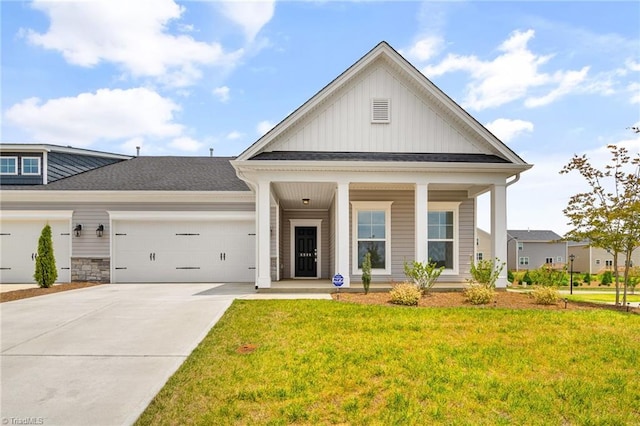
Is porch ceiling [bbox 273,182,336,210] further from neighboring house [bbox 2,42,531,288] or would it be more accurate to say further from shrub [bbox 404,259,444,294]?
shrub [bbox 404,259,444,294]

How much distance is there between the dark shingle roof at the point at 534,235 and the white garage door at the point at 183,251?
41.6 metres

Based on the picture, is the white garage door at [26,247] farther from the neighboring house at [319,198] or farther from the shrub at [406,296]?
the shrub at [406,296]

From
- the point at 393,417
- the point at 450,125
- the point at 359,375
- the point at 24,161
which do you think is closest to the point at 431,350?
the point at 359,375

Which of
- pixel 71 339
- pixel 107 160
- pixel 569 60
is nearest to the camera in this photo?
pixel 71 339

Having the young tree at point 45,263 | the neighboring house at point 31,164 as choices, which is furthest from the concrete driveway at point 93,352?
the neighboring house at point 31,164

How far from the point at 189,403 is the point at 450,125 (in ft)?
34.3

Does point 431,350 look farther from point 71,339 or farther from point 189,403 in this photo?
point 71,339

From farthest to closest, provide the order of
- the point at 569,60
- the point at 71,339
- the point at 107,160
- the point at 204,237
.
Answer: the point at 107,160 → the point at 204,237 → the point at 569,60 → the point at 71,339

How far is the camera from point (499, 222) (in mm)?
11250

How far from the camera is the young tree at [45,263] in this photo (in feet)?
39.4

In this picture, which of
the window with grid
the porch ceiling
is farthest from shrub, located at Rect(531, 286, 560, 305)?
the window with grid

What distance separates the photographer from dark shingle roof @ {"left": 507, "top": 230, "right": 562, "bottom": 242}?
46531 mm

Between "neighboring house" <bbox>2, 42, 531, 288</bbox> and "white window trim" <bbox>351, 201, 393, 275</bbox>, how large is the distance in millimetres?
33

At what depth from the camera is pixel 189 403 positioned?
13.9 ft
